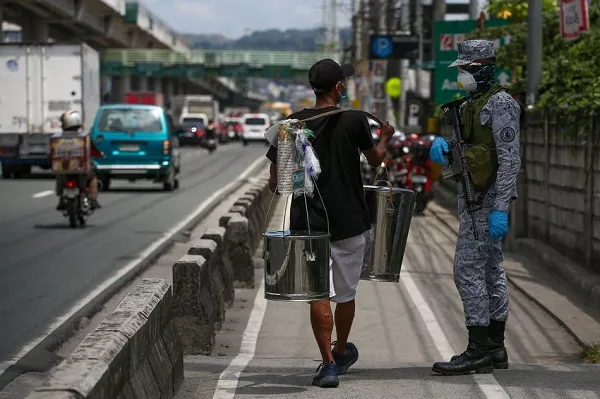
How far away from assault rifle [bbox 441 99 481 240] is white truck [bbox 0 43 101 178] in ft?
95.1

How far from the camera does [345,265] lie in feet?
25.9

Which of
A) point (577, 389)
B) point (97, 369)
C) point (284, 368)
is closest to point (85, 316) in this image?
point (284, 368)

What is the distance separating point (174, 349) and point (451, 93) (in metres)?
22.9

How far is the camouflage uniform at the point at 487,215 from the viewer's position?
8.20 m

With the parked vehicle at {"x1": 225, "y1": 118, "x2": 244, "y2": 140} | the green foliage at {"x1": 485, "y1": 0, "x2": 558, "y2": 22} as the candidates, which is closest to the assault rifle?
the green foliage at {"x1": 485, "y1": 0, "x2": 558, "y2": 22}

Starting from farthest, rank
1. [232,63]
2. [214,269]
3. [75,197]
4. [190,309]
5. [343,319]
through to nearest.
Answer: [232,63], [75,197], [214,269], [190,309], [343,319]

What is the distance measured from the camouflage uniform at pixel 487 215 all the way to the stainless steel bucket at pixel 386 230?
355mm

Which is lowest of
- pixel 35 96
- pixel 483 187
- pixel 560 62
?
pixel 483 187

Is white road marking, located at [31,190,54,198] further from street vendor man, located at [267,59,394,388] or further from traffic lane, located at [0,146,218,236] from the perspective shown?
street vendor man, located at [267,59,394,388]

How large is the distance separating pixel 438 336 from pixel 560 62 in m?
8.59

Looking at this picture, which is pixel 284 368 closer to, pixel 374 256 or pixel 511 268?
pixel 374 256

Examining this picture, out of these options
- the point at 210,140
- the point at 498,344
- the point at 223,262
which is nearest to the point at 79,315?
the point at 223,262

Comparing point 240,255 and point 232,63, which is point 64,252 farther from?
point 232,63

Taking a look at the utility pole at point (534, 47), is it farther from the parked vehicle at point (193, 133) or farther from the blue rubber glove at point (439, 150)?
the parked vehicle at point (193, 133)
